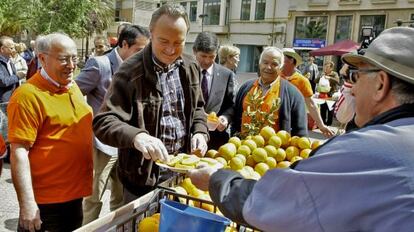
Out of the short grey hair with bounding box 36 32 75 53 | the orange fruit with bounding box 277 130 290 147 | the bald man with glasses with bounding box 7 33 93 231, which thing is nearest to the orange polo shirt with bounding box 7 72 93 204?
the bald man with glasses with bounding box 7 33 93 231

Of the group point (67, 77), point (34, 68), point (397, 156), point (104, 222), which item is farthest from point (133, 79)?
point (34, 68)

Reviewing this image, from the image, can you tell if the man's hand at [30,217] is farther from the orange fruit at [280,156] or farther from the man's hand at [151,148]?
the orange fruit at [280,156]

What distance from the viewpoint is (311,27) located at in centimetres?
2869

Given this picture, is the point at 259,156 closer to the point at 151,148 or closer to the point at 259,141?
the point at 259,141

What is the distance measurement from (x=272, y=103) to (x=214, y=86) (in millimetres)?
694

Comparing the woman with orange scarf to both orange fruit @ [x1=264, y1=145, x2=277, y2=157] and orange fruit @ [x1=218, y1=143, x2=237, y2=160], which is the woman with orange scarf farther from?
orange fruit @ [x1=218, y1=143, x2=237, y2=160]

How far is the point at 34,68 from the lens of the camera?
657 cm

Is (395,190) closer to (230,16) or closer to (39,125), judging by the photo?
(39,125)

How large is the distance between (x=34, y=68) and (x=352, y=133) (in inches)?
248

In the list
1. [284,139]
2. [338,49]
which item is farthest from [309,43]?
[284,139]

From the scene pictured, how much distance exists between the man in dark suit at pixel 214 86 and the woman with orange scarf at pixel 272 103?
0.61ft

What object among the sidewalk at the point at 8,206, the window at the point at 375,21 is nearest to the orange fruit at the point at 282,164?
the sidewalk at the point at 8,206

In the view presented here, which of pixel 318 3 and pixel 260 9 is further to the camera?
pixel 260 9

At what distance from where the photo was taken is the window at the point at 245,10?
114ft
